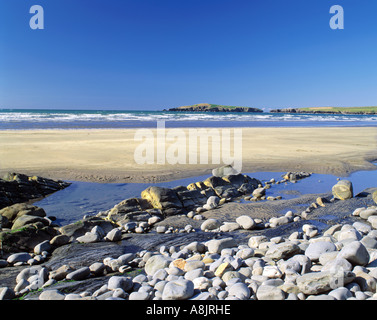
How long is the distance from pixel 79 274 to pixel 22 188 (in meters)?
4.85

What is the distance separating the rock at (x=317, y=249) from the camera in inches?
148

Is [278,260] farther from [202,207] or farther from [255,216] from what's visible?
[202,207]

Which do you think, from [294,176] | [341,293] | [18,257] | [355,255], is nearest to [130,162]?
[294,176]

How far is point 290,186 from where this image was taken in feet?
29.6

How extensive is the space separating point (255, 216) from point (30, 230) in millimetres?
4407

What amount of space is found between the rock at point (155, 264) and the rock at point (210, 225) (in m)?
1.80

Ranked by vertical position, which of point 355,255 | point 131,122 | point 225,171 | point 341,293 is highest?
point 131,122

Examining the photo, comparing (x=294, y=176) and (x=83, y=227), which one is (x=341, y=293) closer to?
(x=83, y=227)

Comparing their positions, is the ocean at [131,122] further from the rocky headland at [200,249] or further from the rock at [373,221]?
the rock at [373,221]

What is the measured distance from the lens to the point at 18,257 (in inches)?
175

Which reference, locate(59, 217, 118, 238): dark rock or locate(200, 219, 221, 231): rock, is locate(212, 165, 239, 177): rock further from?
locate(59, 217, 118, 238): dark rock

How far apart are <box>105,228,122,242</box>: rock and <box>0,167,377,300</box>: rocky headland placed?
0.02 m

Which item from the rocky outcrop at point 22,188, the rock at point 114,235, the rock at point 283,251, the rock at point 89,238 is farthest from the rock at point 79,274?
the rocky outcrop at point 22,188
